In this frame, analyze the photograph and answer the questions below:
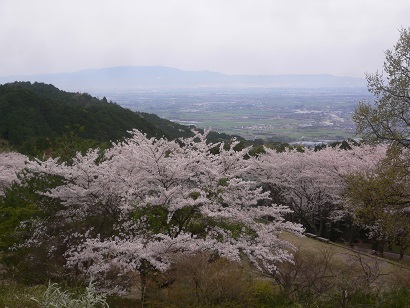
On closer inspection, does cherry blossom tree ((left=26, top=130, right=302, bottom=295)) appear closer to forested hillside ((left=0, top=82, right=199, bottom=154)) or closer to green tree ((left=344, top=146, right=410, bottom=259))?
green tree ((left=344, top=146, right=410, bottom=259))

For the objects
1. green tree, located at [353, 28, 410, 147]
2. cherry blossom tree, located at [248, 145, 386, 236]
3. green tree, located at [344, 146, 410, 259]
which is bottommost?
cherry blossom tree, located at [248, 145, 386, 236]

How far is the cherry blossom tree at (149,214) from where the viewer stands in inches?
302

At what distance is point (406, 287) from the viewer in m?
8.39

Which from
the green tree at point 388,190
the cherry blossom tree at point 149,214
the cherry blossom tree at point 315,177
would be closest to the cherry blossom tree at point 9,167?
the cherry blossom tree at point 149,214

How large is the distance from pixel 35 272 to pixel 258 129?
58.4 metres

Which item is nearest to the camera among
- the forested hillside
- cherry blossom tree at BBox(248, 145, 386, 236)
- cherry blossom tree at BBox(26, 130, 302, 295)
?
cherry blossom tree at BBox(26, 130, 302, 295)

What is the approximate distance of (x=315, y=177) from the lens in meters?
16.4

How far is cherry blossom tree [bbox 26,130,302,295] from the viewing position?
7668 mm

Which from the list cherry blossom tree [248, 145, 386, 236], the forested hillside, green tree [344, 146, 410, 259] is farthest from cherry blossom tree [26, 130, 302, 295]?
the forested hillside

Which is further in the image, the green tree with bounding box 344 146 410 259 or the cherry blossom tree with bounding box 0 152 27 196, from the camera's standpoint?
the cherry blossom tree with bounding box 0 152 27 196

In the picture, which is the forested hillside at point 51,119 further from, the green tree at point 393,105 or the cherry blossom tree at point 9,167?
the green tree at point 393,105

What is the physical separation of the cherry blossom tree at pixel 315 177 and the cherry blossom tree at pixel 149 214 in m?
7.61

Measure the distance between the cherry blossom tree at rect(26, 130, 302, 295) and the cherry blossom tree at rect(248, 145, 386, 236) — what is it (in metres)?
7.61

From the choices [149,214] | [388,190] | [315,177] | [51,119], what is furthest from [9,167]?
[51,119]
